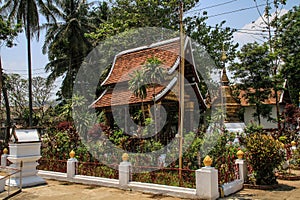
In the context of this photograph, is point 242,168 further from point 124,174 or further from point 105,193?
point 105,193

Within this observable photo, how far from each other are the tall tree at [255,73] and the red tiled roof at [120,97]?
1068 centimetres

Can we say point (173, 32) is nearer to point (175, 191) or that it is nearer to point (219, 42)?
point (219, 42)

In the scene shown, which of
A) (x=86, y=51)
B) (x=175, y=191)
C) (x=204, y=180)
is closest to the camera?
(x=204, y=180)

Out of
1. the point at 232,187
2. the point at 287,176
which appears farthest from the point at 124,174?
the point at 287,176

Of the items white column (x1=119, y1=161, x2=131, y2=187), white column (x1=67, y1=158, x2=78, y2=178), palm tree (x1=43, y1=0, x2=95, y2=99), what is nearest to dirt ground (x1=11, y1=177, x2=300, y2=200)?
white column (x1=119, y1=161, x2=131, y2=187)

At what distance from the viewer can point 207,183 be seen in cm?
677

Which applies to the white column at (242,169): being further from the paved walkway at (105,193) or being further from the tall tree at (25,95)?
the tall tree at (25,95)

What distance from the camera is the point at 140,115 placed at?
44.2ft

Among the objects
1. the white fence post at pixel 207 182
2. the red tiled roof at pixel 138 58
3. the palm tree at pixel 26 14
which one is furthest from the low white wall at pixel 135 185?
the palm tree at pixel 26 14

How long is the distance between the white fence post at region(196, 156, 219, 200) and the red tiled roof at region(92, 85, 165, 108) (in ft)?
21.0

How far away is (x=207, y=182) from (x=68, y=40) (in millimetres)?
21181

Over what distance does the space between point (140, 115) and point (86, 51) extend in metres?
13.8

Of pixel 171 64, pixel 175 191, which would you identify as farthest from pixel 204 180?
pixel 171 64

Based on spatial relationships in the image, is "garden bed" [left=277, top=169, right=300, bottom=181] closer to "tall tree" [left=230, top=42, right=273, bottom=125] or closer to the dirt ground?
the dirt ground
